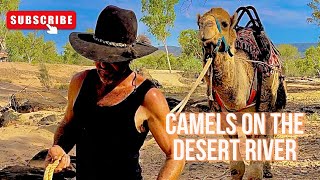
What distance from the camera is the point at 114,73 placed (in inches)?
93.3

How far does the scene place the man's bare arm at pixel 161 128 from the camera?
7.56 feet

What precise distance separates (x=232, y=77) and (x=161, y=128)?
329 centimetres

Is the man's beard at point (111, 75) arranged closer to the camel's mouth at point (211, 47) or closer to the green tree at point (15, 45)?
the camel's mouth at point (211, 47)

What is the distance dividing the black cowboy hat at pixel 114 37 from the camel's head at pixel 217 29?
2657 millimetres

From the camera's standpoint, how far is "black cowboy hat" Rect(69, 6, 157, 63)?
89.6 inches

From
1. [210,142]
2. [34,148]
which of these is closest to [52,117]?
[34,148]

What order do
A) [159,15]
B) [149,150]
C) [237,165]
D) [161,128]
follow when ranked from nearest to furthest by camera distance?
[161,128]
[237,165]
[149,150]
[159,15]

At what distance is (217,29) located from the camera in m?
5.03

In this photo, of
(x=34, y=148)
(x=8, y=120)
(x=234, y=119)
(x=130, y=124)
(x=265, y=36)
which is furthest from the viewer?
(x=8, y=120)

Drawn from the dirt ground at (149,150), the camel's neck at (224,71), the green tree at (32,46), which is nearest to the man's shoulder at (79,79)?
the camel's neck at (224,71)

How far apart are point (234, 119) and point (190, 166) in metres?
2.38

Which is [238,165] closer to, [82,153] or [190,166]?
[190,166]

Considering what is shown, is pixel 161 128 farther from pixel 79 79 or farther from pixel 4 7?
pixel 4 7

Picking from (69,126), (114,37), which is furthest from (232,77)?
(114,37)
